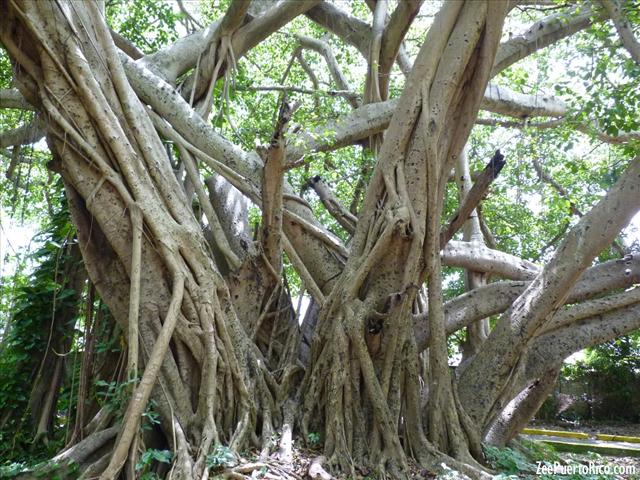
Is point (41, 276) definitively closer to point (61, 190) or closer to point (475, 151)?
point (61, 190)

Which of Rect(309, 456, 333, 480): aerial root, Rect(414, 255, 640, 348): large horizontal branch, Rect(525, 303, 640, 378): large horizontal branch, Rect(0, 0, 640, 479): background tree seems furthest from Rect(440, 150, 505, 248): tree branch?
Rect(309, 456, 333, 480): aerial root

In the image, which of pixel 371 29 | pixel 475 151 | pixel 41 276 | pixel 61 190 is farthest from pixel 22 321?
pixel 475 151

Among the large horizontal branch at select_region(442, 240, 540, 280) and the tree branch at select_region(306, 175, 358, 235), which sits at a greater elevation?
the tree branch at select_region(306, 175, 358, 235)

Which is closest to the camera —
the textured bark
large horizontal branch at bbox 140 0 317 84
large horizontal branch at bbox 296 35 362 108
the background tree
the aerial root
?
the aerial root

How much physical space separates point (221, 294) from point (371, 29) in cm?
378

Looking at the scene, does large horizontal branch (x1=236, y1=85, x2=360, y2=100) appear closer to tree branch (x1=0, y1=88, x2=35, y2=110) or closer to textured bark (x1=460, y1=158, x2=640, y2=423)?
tree branch (x1=0, y1=88, x2=35, y2=110)

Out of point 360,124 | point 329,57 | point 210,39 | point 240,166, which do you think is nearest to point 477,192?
→ point 360,124

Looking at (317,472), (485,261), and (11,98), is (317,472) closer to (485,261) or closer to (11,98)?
(485,261)

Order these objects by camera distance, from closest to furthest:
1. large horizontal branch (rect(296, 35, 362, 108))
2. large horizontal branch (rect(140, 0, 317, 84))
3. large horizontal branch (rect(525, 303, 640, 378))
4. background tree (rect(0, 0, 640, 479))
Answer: background tree (rect(0, 0, 640, 479)) < large horizontal branch (rect(525, 303, 640, 378)) < large horizontal branch (rect(140, 0, 317, 84)) < large horizontal branch (rect(296, 35, 362, 108))

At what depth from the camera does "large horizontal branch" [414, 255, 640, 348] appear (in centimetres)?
443

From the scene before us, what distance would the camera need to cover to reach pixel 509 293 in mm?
4570

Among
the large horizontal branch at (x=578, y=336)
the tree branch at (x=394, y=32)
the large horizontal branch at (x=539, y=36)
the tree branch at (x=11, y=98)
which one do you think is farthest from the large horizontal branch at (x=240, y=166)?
the large horizontal branch at (x=539, y=36)

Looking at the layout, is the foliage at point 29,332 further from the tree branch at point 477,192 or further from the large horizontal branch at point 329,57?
the large horizontal branch at point 329,57

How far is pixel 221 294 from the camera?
379 centimetres
